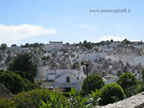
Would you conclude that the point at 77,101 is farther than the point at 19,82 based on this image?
No

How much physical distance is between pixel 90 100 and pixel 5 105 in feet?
13.7

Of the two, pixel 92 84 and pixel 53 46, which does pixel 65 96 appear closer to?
pixel 92 84

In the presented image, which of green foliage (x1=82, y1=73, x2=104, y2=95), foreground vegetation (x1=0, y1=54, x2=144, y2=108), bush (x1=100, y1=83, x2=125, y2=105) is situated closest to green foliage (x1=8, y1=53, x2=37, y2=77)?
foreground vegetation (x1=0, y1=54, x2=144, y2=108)

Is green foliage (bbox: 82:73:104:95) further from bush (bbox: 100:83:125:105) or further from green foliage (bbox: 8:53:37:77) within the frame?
green foliage (bbox: 8:53:37:77)

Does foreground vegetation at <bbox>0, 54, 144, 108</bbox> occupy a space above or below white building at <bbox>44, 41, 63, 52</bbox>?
below

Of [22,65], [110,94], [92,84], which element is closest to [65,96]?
[110,94]

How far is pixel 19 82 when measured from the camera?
20.3 metres

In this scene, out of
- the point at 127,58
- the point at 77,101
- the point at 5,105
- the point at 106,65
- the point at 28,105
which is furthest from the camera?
the point at 127,58

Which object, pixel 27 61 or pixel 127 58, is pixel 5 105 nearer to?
pixel 27 61

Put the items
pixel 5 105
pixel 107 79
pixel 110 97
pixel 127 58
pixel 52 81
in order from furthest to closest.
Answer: pixel 127 58
pixel 52 81
pixel 107 79
pixel 110 97
pixel 5 105

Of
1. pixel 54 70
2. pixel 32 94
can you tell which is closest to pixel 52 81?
pixel 54 70

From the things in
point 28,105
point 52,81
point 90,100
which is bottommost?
point 52,81

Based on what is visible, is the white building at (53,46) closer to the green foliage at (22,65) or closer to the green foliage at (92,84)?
the green foliage at (22,65)

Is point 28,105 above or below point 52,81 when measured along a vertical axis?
above
